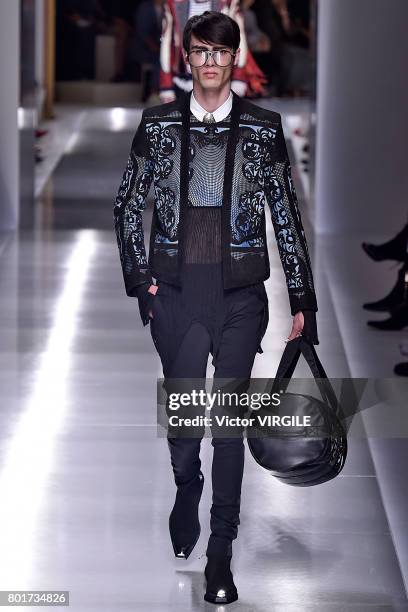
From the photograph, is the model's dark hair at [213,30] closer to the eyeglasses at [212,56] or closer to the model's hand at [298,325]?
the eyeglasses at [212,56]

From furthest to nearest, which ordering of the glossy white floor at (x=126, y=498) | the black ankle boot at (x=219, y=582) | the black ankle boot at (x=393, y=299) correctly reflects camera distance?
the black ankle boot at (x=393, y=299) < the glossy white floor at (x=126, y=498) < the black ankle boot at (x=219, y=582)

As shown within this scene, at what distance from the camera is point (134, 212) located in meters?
3.28

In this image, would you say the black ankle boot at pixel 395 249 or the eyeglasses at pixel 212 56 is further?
the black ankle boot at pixel 395 249

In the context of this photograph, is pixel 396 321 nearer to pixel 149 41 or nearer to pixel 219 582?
pixel 219 582

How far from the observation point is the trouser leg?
126 inches

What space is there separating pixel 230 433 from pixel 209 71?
778 millimetres

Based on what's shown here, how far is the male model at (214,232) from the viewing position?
3.17 metres

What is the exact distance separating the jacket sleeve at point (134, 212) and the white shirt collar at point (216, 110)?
0.12 metres

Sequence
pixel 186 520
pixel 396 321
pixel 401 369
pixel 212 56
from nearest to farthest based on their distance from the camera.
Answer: pixel 212 56 < pixel 186 520 < pixel 401 369 < pixel 396 321

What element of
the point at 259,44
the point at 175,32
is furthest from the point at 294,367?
the point at 259,44

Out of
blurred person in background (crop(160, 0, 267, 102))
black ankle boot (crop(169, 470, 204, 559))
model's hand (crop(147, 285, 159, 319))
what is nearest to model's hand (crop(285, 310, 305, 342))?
model's hand (crop(147, 285, 159, 319))

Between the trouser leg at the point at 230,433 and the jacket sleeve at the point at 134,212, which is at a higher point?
the jacket sleeve at the point at 134,212

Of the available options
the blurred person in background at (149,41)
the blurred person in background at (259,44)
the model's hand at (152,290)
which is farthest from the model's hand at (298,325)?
the blurred person in background at (149,41)

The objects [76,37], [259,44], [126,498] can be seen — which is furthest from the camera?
[76,37]
